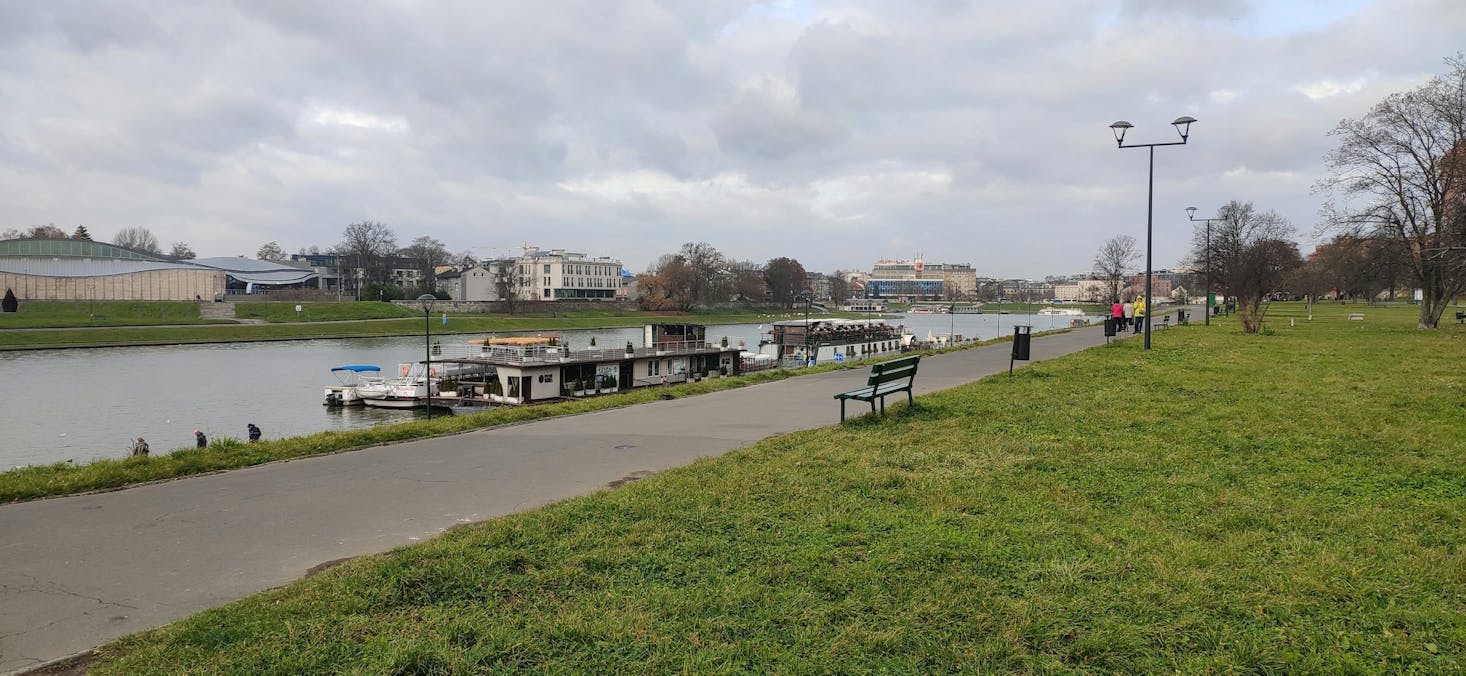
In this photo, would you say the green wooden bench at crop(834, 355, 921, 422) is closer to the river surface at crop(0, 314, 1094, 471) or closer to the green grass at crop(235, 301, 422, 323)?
the river surface at crop(0, 314, 1094, 471)

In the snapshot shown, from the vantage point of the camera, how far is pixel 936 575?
435cm

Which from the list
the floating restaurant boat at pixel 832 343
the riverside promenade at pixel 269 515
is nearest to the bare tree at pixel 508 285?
the floating restaurant boat at pixel 832 343

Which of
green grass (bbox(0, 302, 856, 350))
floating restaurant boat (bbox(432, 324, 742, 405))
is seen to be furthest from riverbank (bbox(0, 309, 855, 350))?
floating restaurant boat (bbox(432, 324, 742, 405))

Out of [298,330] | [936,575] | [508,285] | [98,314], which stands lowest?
[298,330]

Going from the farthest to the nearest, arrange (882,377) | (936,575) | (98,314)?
(98,314), (882,377), (936,575)

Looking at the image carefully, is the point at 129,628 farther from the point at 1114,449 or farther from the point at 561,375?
the point at 561,375

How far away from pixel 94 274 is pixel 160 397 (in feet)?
308

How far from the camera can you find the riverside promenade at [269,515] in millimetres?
4516

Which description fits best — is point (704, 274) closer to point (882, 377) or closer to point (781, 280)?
point (781, 280)

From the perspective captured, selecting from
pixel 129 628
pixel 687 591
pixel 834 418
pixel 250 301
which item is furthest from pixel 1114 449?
pixel 250 301

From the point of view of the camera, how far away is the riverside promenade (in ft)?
14.8

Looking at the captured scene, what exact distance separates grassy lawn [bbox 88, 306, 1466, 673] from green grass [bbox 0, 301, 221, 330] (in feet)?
290

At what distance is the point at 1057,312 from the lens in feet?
489

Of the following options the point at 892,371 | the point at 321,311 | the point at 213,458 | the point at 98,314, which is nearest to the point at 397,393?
the point at 213,458
